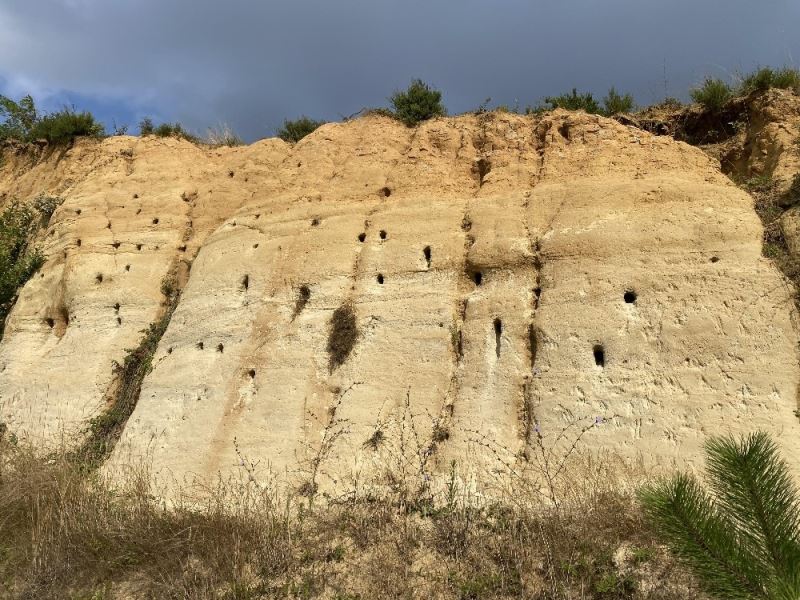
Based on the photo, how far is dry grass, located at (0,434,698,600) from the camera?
17.9 feet

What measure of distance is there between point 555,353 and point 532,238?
194 cm

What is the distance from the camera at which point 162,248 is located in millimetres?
12492

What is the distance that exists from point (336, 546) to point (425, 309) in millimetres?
3662

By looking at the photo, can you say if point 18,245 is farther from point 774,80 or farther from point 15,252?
point 774,80

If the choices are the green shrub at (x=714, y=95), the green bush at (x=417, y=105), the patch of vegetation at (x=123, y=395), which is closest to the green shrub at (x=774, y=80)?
the green shrub at (x=714, y=95)

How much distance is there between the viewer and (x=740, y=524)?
139 inches

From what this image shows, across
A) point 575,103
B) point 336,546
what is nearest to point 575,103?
point 575,103

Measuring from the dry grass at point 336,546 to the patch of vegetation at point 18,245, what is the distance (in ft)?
25.8

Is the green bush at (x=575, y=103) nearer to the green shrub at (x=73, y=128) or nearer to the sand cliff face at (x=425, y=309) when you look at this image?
the sand cliff face at (x=425, y=309)

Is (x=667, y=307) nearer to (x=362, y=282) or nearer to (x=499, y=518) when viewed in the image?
(x=499, y=518)

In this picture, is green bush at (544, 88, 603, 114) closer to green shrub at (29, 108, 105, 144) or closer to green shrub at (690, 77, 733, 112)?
green shrub at (690, 77, 733, 112)

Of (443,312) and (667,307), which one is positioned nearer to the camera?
(667,307)

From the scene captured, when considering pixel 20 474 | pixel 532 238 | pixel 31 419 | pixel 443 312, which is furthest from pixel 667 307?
pixel 31 419

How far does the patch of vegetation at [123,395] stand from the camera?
988cm
